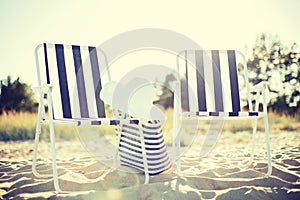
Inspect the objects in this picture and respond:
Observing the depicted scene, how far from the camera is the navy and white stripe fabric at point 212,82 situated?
245 centimetres

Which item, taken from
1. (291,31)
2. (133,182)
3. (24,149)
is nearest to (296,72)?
(291,31)

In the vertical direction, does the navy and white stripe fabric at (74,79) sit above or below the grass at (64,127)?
above

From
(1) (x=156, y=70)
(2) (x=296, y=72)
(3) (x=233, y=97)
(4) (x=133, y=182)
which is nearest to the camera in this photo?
(4) (x=133, y=182)

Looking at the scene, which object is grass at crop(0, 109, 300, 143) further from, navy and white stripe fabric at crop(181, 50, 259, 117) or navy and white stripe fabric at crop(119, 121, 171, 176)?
navy and white stripe fabric at crop(119, 121, 171, 176)

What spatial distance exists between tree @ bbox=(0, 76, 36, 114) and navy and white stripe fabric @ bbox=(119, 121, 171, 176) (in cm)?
260

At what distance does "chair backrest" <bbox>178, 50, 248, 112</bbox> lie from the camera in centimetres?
245

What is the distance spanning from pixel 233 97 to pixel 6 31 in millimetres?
2602

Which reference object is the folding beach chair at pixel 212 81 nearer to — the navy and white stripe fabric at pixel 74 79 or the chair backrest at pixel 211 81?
the chair backrest at pixel 211 81

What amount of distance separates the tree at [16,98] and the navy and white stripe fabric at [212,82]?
2.75 meters

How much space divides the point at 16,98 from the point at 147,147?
304cm

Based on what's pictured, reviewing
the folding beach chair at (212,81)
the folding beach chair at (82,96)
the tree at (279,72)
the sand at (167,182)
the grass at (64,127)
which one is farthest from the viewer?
the tree at (279,72)

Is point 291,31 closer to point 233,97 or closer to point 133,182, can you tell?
point 233,97

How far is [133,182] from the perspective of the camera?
1.96 meters

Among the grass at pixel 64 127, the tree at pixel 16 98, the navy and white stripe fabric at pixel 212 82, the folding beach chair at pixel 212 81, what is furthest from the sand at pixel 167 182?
the tree at pixel 16 98
